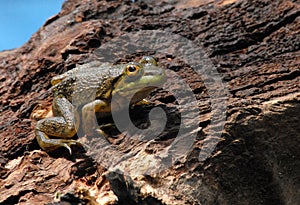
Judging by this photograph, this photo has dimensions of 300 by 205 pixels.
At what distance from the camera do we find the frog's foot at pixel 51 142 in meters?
4.15

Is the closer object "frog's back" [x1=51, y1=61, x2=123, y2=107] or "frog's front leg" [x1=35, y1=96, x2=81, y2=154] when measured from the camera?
"frog's front leg" [x1=35, y1=96, x2=81, y2=154]

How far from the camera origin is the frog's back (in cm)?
447

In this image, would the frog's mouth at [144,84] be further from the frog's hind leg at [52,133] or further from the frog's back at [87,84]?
the frog's hind leg at [52,133]

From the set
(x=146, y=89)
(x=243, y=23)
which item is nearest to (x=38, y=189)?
(x=146, y=89)

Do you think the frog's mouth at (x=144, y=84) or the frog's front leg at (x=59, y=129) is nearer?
the frog's mouth at (x=144, y=84)

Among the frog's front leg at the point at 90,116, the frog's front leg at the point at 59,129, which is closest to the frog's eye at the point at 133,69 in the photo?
the frog's front leg at the point at 90,116

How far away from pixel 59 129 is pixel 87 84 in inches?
23.3

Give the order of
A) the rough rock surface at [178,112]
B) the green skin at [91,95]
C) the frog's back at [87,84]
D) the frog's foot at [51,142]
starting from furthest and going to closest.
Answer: the frog's back at [87,84]
the green skin at [91,95]
the frog's foot at [51,142]
the rough rock surface at [178,112]

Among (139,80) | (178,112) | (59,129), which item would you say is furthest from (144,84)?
(59,129)

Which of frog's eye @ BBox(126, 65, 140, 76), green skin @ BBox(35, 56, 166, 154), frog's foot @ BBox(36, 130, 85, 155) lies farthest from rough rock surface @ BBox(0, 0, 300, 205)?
frog's eye @ BBox(126, 65, 140, 76)

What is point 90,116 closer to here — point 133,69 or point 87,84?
point 87,84

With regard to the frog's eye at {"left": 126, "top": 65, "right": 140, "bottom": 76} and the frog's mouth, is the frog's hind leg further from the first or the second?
the frog's eye at {"left": 126, "top": 65, "right": 140, "bottom": 76}

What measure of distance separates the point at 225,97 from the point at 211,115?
41cm

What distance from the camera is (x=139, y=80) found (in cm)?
427
